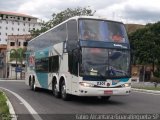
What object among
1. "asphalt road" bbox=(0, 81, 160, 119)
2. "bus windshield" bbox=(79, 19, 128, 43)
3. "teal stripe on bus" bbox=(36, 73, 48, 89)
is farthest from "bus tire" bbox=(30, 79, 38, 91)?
"bus windshield" bbox=(79, 19, 128, 43)

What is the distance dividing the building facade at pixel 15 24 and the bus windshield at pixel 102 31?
5279 inches

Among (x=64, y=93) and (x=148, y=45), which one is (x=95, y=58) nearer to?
(x=64, y=93)

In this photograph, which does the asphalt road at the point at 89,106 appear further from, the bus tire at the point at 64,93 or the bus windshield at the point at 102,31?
the bus windshield at the point at 102,31

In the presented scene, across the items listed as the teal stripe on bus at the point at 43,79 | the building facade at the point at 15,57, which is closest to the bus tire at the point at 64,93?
the teal stripe on bus at the point at 43,79

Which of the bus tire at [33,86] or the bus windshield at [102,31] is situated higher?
the bus windshield at [102,31]

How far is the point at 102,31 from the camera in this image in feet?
61.3

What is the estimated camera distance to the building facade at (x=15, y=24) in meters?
153

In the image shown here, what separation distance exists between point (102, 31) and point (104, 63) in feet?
4.90

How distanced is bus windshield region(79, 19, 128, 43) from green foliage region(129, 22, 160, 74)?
54.7 meters

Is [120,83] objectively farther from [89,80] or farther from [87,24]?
[87,24]

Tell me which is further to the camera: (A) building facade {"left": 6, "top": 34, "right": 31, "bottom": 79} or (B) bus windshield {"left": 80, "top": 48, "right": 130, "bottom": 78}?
(A) building facade {"left": 6, "top": 34, "right": 31, "bottom": 79}

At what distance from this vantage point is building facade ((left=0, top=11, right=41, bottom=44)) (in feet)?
503

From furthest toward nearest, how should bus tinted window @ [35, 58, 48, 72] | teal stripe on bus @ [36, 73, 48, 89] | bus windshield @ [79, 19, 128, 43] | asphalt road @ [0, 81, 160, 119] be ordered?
bus tinted window @ [35, 58, 48, 72], teal stripe on bus @ [36, 73, 48, 89], bus windshield @ [79, 19, 128, 43], asphalt road @ [0, 81, 160, 119]

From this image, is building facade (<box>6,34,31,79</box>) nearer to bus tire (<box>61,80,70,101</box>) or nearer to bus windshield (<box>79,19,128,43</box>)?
bus tire (<box>61,80,70,101</box>)
